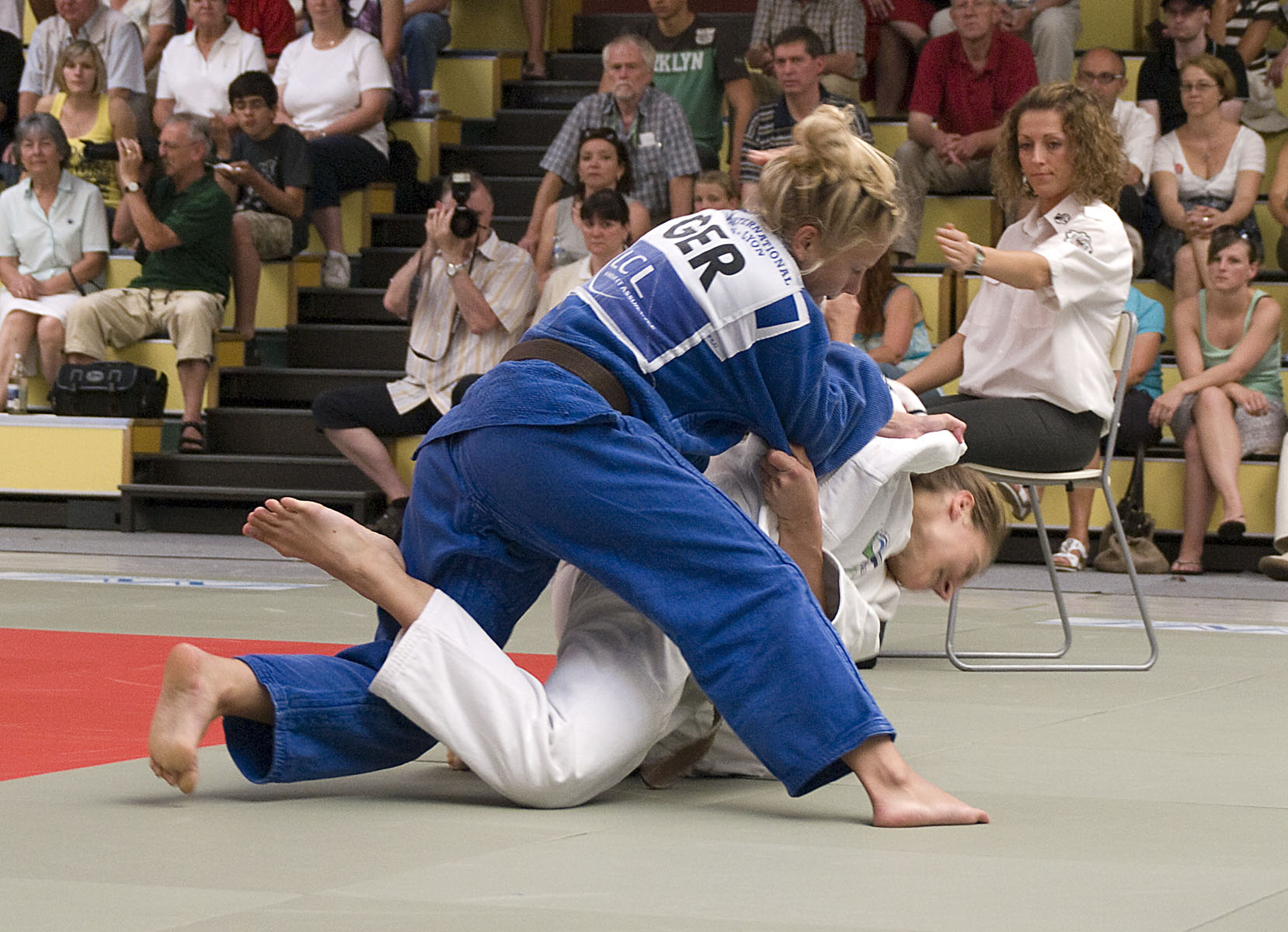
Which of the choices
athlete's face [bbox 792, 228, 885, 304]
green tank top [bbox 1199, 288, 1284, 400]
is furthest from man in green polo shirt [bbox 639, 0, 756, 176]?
athlete's face [bbox 792, 228, 885, 304]

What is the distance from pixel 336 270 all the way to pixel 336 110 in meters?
0.78

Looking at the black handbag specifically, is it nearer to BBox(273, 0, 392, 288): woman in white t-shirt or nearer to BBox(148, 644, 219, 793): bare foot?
BBox(273, 0, 392, 288): woman in white t-shirt

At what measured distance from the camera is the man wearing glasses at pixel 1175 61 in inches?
322

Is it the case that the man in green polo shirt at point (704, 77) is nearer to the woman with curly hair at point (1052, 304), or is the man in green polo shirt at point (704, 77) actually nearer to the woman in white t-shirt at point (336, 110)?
the woman in white t-shirt at point (336, 110)

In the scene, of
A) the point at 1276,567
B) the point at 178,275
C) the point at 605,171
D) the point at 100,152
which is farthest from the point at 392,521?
the point at 1276,567

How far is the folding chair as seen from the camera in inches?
156

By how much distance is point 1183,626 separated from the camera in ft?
16.2

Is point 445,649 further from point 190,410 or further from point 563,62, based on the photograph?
point 563,62

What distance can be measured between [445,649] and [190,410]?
5872 millimetres

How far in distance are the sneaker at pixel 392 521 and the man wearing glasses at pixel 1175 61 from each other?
3.81 metres

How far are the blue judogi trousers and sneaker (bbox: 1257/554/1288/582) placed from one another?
14.7 feet

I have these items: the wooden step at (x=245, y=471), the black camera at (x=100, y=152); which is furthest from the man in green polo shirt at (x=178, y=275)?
the black camera at (x=100, y=152)

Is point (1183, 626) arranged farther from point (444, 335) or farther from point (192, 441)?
point (192, 441)

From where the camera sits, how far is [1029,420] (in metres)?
4.09
